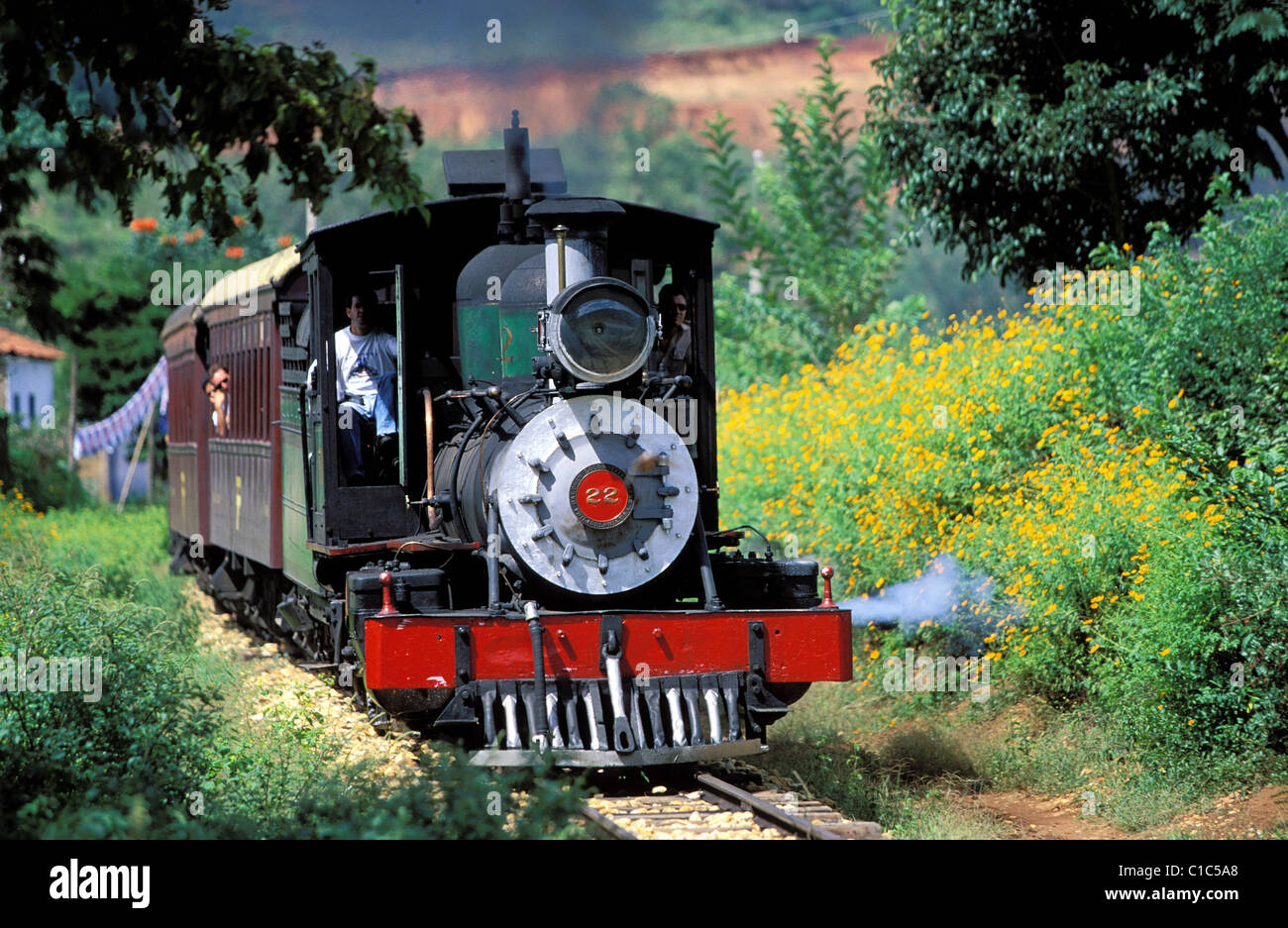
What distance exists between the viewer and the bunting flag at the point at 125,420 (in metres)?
27.6

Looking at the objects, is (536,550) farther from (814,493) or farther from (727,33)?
(727,33)

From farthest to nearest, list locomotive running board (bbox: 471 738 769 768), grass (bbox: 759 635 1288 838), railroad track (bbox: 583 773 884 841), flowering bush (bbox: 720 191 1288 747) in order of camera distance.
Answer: flowering bush (bbox: 720 191 1288 747), grass (bbox: 759 635 1288 838), locomotive running board (bbox: 471 738 769 768), railroad track (bbox: 583 773 884 841)

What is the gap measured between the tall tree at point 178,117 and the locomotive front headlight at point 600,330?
160 centimetres

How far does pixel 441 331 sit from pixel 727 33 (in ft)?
136

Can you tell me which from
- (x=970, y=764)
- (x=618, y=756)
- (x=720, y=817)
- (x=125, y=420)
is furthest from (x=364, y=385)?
(x=125, y=420)

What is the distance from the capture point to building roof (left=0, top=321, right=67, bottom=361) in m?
39.8

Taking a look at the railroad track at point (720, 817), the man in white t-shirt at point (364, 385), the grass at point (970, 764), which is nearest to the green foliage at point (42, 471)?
the man in white t-shirt at point (364, 385)

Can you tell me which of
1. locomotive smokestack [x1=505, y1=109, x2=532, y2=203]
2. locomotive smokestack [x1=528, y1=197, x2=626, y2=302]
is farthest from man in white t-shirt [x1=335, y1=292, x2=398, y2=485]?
locomotive smokestack [x1=528, y1=197, x2=626, y2=302]

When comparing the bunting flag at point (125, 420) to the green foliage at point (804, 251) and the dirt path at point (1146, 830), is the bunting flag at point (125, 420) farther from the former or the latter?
the dirt path at point (1146, 830)

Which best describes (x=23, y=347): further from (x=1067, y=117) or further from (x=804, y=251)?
(x=1067, y=117)

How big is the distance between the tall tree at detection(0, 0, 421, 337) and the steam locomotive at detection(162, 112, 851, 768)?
1.35m

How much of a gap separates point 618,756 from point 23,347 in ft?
126

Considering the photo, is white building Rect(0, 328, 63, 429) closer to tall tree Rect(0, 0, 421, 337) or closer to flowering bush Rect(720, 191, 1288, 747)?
flowering bush Rect(720, 191, 1288, 747)
